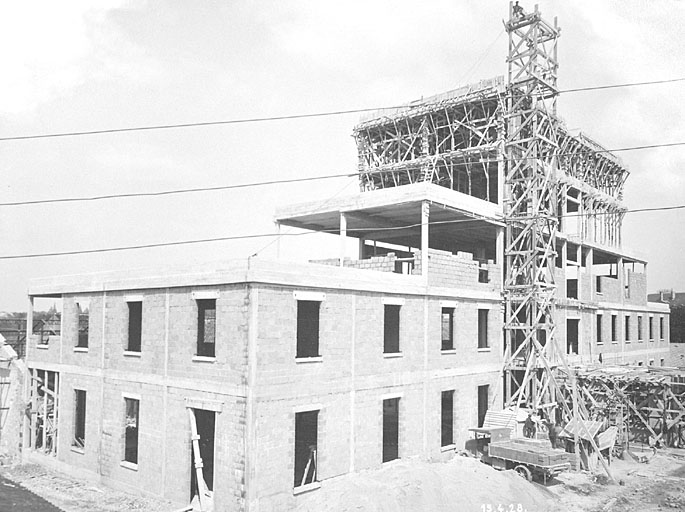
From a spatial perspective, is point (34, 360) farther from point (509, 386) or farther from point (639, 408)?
point (639, 408)

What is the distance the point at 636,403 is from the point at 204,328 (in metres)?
20.5

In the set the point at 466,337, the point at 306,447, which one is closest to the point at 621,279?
the point at 466,337

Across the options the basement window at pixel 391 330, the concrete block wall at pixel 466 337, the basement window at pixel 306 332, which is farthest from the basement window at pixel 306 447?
the concrete block wall at pixel 466 337

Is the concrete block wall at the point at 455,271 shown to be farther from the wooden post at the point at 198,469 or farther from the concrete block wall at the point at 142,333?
the wooden post at the point at 198,469

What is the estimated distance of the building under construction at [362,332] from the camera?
58.7 feet

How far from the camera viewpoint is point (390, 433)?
29422mm

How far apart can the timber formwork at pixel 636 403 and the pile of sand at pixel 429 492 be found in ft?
29.0

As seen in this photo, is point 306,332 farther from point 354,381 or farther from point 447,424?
point 447,424

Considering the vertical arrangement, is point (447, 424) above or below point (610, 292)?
below

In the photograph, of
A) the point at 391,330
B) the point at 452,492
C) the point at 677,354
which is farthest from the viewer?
the point at 677,354

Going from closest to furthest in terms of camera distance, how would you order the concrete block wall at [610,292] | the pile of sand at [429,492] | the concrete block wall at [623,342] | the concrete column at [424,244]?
the pile of sand at [429,492]
the concrete column at [424,244]
the concrete block wall at [623,342]
the concrete block wall at [610,292]

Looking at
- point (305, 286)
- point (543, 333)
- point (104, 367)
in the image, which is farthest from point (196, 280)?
point (543, 333)

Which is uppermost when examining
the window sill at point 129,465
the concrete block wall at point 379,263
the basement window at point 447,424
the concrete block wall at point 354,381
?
the concrete block wall at point 379,263

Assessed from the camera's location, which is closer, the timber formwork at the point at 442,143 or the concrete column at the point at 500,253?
the concrete column at the point at 500,253
